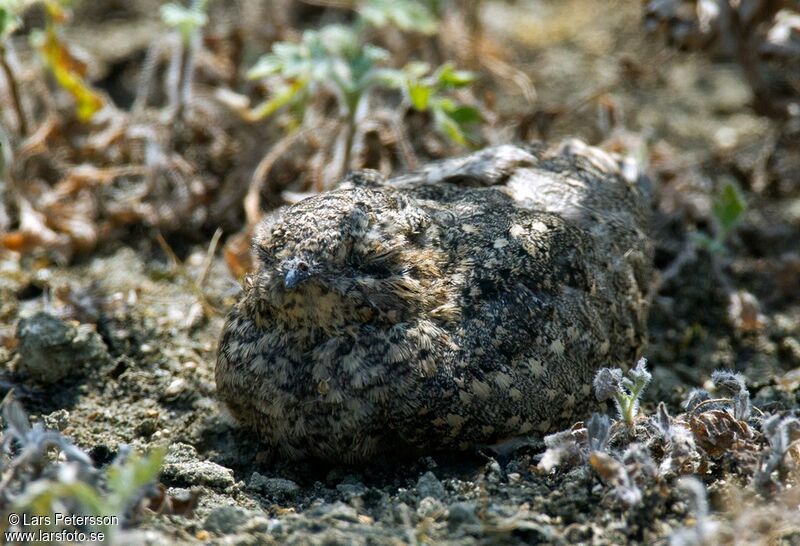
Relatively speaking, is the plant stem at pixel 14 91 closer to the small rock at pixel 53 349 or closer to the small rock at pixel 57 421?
the small rock at pixel 53 349

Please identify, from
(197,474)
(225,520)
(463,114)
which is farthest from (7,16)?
(225,520)

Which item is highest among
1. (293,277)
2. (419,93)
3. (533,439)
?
(419,93)

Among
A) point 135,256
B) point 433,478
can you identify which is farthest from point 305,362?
point 135,256

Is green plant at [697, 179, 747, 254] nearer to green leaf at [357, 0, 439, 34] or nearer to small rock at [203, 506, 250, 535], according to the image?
green leaf at [357, 0, 439, 34]

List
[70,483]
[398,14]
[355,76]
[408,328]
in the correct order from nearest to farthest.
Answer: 1. [70,483]
2. [408,328]
3. [355,76]
4. [398,14]

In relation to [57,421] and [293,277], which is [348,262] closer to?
[293,277]

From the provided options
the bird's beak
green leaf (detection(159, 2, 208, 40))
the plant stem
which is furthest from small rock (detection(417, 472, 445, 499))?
the plant stem
